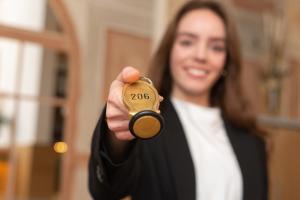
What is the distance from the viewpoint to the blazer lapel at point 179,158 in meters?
1.09

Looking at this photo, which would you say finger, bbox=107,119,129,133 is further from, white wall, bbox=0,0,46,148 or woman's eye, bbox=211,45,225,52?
white wall, bbox=0,0,46,148

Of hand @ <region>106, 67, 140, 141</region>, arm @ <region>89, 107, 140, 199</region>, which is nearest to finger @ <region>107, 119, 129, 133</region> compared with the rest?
hand @ <region>106, 67, 140, 141</region>

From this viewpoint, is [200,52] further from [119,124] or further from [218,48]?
[119,124]

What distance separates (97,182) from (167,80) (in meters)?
0.52

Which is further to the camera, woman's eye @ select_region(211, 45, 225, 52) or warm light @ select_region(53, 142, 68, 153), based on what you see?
warm light @ select_region(53, 142, 68, 153)

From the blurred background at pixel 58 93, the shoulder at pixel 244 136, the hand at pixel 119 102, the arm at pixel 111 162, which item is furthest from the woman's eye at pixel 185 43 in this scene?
the blurred background at pixel 58 93

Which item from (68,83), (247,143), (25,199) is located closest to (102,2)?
(68,83)

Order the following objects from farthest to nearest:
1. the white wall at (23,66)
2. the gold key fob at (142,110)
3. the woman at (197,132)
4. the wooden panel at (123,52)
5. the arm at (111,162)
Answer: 1. the wooden panel at (123,52)
2. the white wall at (23,66)
3. the woman at (197,132)
4. the arm at (111,162)
5. the gold key fob at (142,110)

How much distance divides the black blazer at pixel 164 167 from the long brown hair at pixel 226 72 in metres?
0.06

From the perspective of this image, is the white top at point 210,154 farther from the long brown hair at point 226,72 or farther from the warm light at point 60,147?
the warm light at point 60,147

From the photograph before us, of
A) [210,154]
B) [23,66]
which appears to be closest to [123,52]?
[23,66]

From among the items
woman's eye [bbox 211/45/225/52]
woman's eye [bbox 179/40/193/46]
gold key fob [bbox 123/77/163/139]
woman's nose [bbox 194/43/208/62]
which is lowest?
gold key fob [bbox 123/77/163/139]

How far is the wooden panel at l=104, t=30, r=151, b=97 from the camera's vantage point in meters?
2.33

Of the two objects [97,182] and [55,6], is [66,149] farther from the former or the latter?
[97,182]
